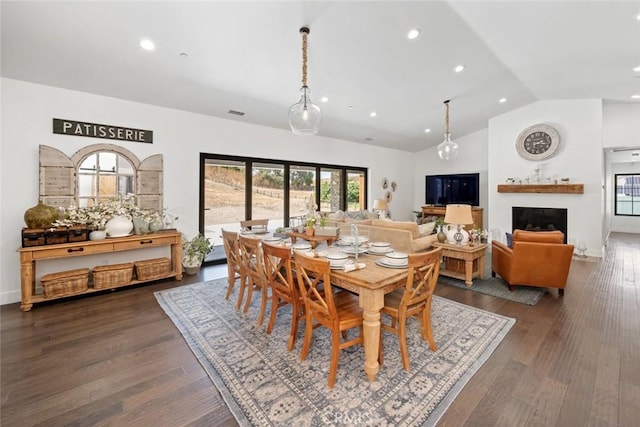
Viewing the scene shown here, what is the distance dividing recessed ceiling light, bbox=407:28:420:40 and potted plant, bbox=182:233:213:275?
4.45 meters

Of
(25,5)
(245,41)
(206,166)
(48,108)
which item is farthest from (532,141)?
(48,108)

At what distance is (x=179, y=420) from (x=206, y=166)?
4.41m

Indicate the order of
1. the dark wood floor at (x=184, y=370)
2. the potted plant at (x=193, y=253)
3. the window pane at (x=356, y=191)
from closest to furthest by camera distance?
the dark wood floor at (x=184, y=370), the potted plant at (x=193, y=253), the window pane at (x=356, y=191)

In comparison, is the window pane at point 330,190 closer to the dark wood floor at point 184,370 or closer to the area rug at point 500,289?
the area rug at point 500,289

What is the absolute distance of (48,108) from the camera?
3803mm

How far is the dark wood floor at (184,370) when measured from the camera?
1848mm

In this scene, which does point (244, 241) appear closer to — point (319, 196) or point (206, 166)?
point (206, 166)

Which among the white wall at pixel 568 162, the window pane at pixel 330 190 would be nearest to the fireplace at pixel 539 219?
the white wall at pixel 568 162

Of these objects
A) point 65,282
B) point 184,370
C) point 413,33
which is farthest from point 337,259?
point 65,282

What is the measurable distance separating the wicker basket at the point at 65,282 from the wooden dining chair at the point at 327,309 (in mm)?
3346

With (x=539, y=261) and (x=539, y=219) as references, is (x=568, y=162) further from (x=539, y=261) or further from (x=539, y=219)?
(x=539, y=261)

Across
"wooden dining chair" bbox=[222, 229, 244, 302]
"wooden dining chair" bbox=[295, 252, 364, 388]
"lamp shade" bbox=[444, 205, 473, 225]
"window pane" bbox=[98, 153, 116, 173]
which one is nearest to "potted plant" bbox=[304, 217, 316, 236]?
"wooden dining chair" bbox=[222, 229, 244, 302]

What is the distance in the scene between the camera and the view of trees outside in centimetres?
555

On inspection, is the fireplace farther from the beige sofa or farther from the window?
the window
